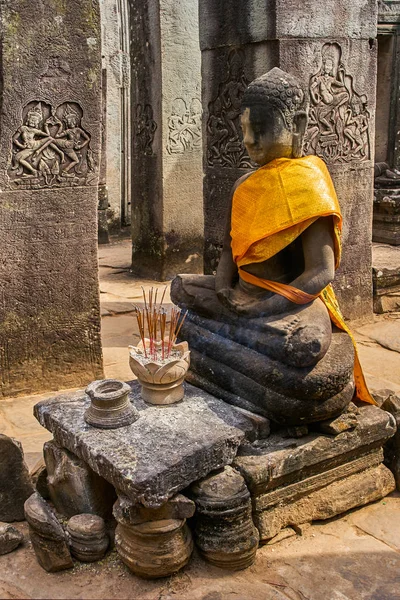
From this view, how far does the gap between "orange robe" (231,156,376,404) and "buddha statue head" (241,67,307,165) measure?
68mm

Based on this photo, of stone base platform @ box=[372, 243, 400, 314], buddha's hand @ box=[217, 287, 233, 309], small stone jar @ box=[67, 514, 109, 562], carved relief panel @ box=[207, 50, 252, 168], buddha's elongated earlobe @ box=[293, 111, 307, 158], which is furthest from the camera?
stone base platform @ box=[372, 243, 400, 314]

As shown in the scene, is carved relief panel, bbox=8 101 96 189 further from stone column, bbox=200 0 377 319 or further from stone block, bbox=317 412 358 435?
stone block, bbox=317 412 358 435

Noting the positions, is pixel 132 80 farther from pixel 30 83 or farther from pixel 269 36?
pixel 30 83

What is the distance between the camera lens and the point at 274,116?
3307 mm

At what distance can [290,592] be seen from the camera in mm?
2770

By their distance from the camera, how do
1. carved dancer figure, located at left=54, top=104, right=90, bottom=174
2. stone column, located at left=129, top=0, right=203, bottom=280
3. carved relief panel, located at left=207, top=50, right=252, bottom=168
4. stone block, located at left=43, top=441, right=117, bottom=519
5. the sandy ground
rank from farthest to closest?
stone column, located at left=129, top=0, right=203, bottom=280, carved relief panel, located at left=207, top=50, right=252, bottom=168, carved dancer figure, located at left=54, top=104, right=90, bottom=174, stone block, located at left=43, top=441, right=117, bottom=519, the sandy ground

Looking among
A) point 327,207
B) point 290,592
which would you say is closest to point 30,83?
point 327,207

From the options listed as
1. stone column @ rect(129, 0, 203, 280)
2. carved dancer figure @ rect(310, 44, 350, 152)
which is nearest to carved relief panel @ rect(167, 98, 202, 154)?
stone column @ rect(129, 0, 203, 280)

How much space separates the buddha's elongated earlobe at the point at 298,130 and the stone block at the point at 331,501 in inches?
56.0

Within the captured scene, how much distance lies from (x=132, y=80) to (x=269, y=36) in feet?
9.72

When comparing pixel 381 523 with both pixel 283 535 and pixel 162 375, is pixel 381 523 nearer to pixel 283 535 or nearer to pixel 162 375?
pixel 283 535

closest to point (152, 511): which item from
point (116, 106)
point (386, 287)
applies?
point (386, 287)

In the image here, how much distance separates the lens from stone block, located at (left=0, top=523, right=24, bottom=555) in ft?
9.63

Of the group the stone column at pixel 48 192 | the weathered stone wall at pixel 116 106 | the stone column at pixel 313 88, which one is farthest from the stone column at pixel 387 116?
the stone column at pixel 48 192
